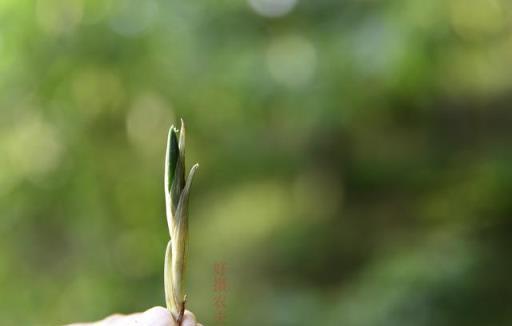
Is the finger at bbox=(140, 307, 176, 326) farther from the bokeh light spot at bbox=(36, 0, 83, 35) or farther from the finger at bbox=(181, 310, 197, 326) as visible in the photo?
the bokeh light spot at bbox=(36, 0, 83, 35)

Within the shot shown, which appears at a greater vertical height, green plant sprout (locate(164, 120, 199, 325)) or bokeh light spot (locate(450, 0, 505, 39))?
bokeh light spot (locate(450, 0, 505, 39))

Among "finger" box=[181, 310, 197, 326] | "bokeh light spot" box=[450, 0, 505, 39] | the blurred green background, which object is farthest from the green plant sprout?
"bokeh light spot" box=[450, 0, 505, 39]

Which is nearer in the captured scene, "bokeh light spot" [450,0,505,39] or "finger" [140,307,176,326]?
"finger" [140,307,176,326]

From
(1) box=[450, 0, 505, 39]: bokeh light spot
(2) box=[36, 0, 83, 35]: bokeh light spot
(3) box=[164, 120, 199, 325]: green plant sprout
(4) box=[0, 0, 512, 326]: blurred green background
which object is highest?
(1) box=[450, 0, 505, 39]: bokeh light spot

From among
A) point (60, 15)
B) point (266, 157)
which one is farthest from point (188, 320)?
point (266, 157)

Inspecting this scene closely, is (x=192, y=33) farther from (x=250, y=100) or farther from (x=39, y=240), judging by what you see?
(x=39, y=240)

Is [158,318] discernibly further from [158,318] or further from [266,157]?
[266,157]

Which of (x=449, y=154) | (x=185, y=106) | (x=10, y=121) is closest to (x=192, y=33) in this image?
(x=185, y=106)

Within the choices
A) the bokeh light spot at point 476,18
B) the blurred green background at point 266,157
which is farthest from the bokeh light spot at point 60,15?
the bokeh light spot at point 476,18
